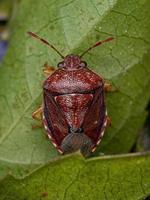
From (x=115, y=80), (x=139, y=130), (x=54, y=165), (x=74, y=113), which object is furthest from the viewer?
(x=139, y=130)

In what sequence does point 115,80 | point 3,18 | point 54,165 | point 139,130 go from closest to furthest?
1. point 54,165
2. point 115,80
3. point 139,130
4. point 3,18

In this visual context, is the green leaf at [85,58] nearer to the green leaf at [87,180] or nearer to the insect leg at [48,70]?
the insect leg at [48,70]

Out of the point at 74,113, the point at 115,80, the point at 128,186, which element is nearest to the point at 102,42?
the point at 115,80

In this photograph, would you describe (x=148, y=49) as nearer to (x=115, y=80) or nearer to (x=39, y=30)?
(x=115, y=80)

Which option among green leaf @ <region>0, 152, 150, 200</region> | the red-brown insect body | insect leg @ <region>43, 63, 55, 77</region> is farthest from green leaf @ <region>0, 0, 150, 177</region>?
green leaf @ <region>0, 152, 150, 200</region>

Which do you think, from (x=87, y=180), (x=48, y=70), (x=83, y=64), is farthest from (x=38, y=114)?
(x=87, y=180)

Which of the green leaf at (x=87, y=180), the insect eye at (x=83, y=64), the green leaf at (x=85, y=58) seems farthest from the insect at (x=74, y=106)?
the green leaf at (x=87, y=180)

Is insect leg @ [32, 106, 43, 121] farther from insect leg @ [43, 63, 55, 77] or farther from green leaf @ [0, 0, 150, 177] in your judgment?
insect leg @ [43, 63, 55, 77]

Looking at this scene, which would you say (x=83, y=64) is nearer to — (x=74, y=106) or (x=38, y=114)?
(x=74, y=106)
